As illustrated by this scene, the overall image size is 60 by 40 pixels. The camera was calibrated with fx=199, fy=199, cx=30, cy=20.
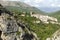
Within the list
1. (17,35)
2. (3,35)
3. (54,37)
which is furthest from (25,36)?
(54,37)

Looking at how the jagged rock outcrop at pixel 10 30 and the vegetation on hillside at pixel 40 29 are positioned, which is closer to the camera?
the jagged rock outcrop at pixel 10 30

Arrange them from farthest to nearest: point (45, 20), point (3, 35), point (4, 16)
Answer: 1. point (45, 20)
2. point (4, 16)
3. point (3, 35)

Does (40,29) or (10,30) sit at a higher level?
(10,30)

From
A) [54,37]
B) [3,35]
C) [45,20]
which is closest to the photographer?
[3,35]

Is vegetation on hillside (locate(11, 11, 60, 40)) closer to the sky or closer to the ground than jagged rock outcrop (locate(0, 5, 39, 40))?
closer to the ground

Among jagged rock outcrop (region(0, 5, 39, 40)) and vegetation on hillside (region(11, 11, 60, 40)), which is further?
vegetation on hillside (region(11, 11, 60, 40))

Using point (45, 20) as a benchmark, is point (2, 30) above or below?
above

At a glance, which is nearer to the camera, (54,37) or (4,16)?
(4,16)

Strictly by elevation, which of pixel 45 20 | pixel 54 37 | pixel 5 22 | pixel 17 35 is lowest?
pixel 45 20

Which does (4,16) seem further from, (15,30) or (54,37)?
(54,37)

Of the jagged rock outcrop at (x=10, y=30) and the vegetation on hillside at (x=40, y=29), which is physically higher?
the jagged rock outcrop at (x=10, y=30)

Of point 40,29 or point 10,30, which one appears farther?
point 40,29
